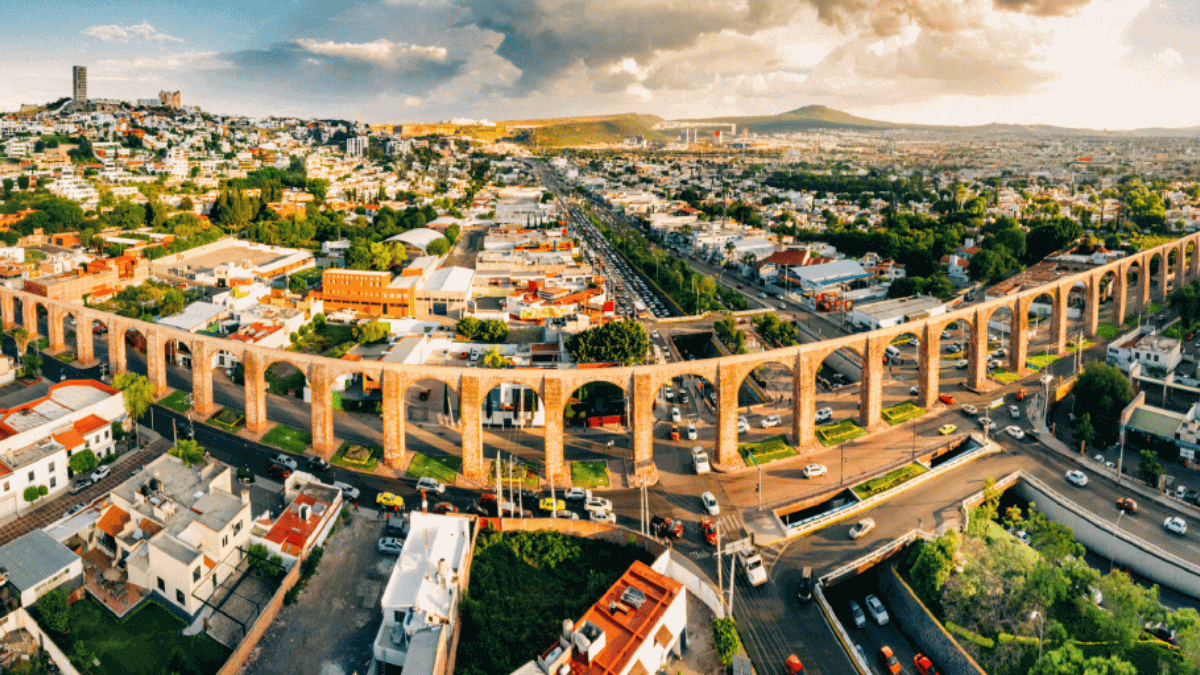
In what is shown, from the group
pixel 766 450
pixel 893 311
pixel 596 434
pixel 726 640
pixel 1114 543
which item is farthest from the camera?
pixel 893 311

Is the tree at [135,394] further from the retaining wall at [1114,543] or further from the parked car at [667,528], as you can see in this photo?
the retaining wall at [1114,543]

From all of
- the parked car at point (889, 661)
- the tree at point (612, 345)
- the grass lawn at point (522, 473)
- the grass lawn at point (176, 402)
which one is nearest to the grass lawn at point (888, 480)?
the parked car at point (889, 661)

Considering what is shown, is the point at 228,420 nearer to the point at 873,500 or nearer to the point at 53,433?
the point at 53,433

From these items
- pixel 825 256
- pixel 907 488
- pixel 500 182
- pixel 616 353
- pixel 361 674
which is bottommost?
pixel 361 674

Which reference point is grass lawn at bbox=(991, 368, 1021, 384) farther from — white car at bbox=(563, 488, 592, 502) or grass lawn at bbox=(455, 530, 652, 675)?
grass lawn at bbox=(455, 530, 652, 675)

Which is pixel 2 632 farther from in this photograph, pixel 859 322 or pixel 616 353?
pixel 859 322

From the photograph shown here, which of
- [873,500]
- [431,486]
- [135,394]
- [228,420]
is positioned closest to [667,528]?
[873,500]

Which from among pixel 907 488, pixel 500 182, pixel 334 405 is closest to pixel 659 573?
pixel 907 488

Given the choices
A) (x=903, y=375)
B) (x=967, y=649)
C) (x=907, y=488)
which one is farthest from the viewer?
(x=903, y=375)
